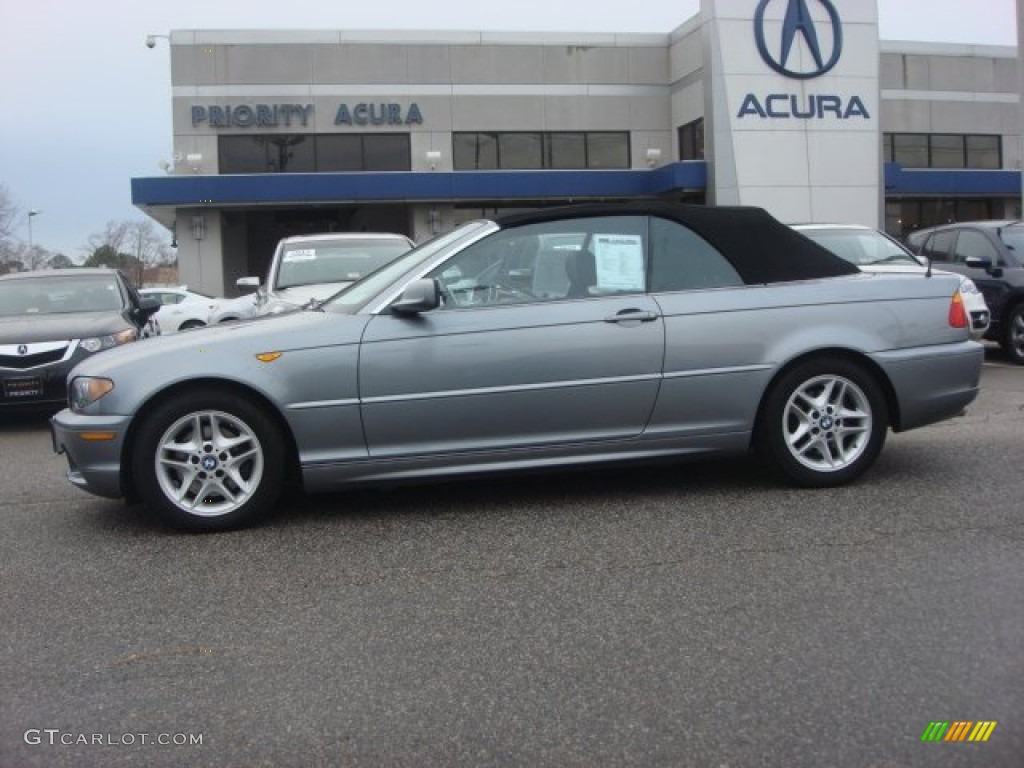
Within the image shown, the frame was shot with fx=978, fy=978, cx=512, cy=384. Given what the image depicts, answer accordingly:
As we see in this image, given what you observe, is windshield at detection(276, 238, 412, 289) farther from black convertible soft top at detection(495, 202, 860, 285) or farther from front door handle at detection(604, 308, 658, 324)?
front door handle at detection(604, 308, 658, 324)

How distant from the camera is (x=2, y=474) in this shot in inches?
261

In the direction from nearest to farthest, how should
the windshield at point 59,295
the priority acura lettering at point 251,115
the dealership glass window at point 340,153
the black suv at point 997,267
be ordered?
1. the windshield at point 59,295
2. the black suv at point 997,267
3. the priority acura lettering at point 251,115
4. the dealership glass window at point 340,153

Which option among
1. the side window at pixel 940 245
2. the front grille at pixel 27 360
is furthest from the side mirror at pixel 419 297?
the side window at pixel 940 245

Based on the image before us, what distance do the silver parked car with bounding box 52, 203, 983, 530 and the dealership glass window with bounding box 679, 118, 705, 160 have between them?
939 inches

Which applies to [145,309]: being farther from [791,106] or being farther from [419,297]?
[791,106]

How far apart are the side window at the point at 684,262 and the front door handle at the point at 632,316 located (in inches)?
9.1

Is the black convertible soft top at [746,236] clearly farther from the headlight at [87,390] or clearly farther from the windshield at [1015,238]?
the windshield at [1015,238]

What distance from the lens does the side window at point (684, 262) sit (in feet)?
17.4

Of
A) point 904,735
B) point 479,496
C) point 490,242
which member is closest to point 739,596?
point 904,735

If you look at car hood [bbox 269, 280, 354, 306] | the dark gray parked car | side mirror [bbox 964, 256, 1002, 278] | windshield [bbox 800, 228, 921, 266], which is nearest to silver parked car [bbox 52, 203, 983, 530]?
car hood [bbox 269, 280, 354, 306]

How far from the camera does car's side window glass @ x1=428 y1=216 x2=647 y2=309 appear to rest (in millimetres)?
5145

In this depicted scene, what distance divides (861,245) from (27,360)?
325 inches

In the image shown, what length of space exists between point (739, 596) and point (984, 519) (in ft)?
5.59

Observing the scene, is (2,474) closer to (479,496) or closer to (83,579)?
(83,579)
